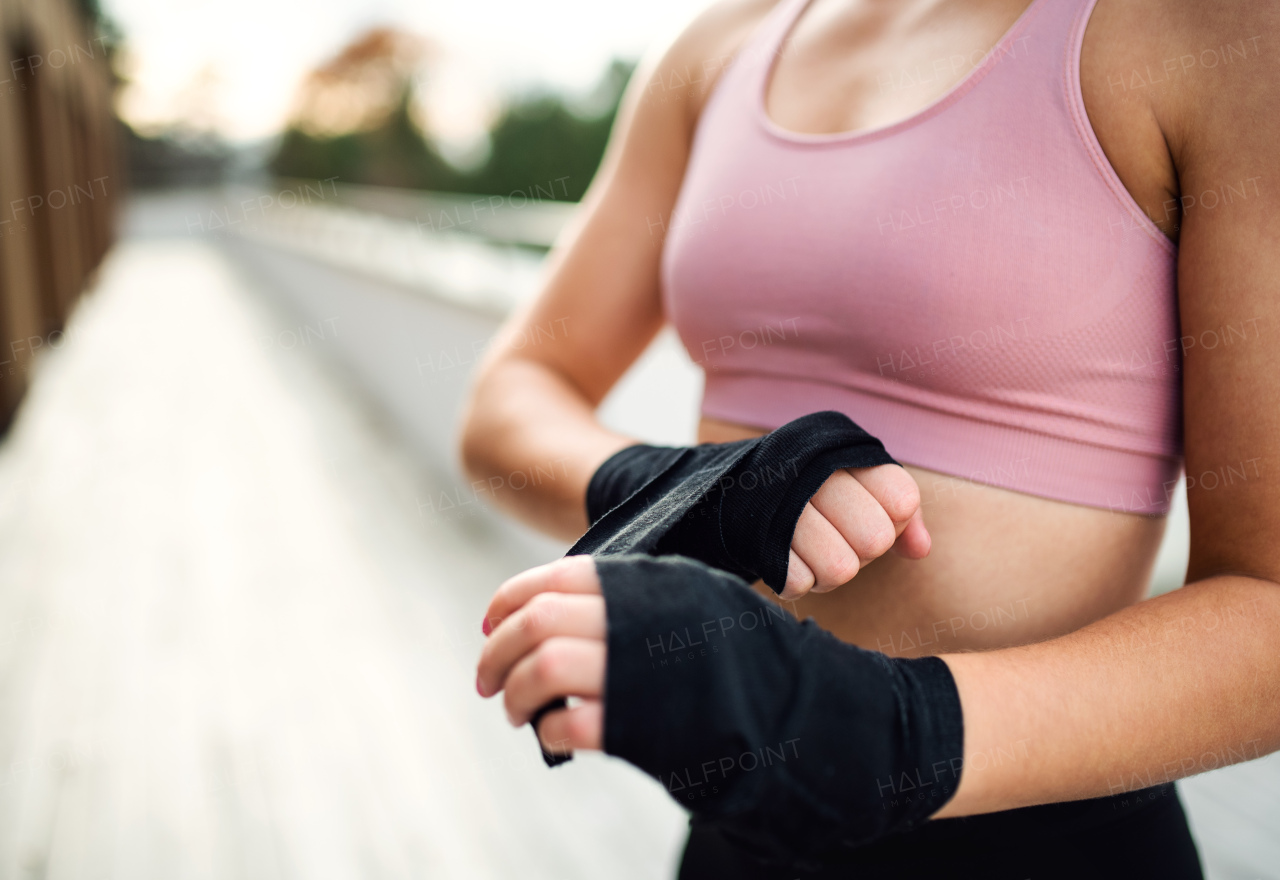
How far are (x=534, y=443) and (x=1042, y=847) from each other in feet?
1.60

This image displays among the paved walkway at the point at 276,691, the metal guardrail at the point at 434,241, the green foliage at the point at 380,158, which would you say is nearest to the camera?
the paved walkway at the point at 276,691

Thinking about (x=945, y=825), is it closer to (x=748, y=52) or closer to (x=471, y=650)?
(x=748, y=52)

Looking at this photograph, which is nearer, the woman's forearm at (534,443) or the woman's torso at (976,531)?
the woman's torso at (976,531)

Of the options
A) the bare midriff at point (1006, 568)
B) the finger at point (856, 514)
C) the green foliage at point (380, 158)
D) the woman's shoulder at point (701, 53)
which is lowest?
the green foliage at point (380, 158)

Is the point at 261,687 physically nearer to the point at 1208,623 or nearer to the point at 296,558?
the point at 296,558

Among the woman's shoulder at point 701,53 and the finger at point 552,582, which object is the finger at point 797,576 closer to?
the finger at point 552,582

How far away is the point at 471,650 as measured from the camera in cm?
287

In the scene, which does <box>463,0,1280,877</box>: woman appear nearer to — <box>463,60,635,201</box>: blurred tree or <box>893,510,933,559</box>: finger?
<box>893,510,933,559</box>: finger

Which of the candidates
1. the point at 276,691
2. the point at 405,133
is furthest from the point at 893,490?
the point at 405,133

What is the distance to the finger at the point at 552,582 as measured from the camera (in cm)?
42

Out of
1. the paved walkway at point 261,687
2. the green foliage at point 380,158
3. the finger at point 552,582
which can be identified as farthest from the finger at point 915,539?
the green foliage at point 380,158

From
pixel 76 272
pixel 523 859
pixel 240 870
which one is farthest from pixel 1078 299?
pixel 76 272

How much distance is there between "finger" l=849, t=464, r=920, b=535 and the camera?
20.9 inches

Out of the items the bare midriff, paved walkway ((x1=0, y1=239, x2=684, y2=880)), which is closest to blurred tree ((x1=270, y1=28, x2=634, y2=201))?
paved walkway ((x1=0, y1=239, x2=684, y2=880))
